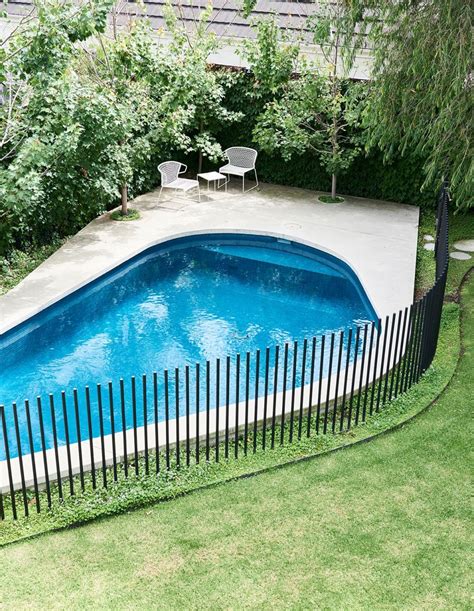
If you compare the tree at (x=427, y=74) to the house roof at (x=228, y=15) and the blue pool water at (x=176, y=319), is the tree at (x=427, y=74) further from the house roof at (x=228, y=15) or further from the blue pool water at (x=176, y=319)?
the house roof at (x=228, y=15)

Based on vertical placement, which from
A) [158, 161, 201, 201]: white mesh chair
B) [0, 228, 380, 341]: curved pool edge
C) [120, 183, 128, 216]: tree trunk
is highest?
[158, 161, 201, 201]: white mesh chair

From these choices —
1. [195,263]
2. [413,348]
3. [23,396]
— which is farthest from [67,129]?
[413,348]

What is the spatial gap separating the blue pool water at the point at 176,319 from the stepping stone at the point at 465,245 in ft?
7.38

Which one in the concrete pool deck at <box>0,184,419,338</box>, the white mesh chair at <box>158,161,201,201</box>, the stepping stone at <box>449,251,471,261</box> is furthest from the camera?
the white mesh chair at <box>158,161,201,201</box>

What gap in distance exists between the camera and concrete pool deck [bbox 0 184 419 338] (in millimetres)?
11127

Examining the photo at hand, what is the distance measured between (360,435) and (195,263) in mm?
6337

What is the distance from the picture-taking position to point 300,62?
14742 millimetres

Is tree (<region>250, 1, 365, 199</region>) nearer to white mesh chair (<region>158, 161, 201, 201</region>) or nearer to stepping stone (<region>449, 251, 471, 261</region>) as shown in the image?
white mesh chair (<region>158, 161, 201, 201</region>)

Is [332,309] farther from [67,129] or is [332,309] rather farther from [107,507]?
[107,507]

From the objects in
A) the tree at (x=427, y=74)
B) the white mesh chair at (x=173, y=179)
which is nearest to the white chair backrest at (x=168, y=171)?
the white mesh chair at (x=173, y=179)

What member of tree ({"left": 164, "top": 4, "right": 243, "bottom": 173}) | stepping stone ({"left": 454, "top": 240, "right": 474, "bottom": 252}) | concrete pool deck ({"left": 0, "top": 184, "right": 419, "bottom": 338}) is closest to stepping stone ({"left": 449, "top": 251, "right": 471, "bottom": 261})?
stepping stone ({"left": 454, "top": 240, "right": 474, "bottom": 252})

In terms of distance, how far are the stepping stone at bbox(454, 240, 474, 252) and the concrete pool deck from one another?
0.79 meters

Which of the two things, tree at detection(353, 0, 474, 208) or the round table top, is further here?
the round table top

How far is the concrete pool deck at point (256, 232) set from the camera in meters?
11.1
